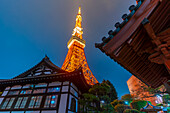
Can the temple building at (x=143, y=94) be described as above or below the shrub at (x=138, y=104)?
above

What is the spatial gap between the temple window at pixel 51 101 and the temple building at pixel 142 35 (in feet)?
24.6

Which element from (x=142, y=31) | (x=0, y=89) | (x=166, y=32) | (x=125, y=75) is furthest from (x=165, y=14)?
(x=125, y=75)

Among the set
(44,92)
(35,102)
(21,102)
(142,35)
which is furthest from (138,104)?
(142,35)

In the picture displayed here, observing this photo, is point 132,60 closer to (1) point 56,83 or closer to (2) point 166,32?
(2) point 166,32

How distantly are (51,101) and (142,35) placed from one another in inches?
340

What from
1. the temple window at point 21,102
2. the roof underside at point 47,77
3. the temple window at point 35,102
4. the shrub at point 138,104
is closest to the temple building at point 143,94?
the shrub at point 138,104

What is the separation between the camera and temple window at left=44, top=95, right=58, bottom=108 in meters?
7.95

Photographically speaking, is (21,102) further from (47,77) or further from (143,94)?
(143,94)

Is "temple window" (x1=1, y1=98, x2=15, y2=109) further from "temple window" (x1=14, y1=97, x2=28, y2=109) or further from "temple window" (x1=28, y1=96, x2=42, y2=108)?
"temple window" (x1=28, y1=96, x2=42, y2=108)

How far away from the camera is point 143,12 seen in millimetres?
2107

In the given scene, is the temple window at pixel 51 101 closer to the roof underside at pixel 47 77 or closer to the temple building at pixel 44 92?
the temple building at pixel 44 92

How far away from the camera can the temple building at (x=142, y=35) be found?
2088 mm

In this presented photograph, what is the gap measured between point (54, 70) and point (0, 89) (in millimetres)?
7924

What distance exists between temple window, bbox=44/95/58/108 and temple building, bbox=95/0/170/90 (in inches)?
295
